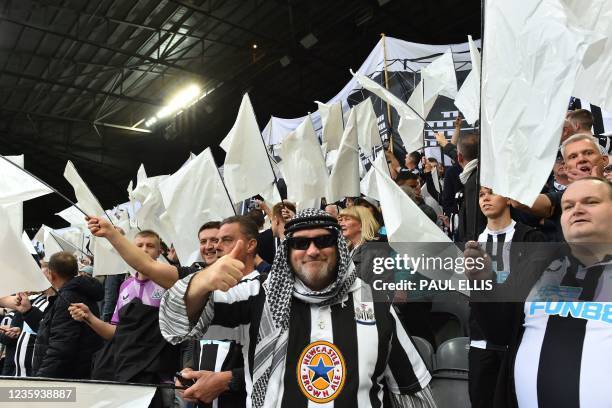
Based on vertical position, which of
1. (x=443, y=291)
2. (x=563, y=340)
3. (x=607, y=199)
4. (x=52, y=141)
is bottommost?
(x=563, y=340)

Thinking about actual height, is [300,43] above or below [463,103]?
above

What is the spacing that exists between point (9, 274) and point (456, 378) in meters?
2.40

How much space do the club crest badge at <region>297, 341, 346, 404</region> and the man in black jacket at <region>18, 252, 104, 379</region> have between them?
7.95 ft

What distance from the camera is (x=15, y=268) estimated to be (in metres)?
3.09

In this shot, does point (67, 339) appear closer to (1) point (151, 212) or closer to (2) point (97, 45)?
(1) point (151, 212)

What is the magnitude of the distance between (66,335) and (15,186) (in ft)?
3.40

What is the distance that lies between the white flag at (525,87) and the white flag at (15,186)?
8.88ft

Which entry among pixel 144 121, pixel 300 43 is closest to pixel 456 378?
pixel 300 43

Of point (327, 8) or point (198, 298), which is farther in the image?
point (327, 8)

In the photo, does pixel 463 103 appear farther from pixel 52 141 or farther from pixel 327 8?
pixel 52 141

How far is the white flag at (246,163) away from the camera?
510cm

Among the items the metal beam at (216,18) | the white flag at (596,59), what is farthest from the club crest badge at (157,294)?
the metal beam at (216,18)

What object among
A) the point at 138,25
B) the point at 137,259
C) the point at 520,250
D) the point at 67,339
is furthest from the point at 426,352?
the point at 138,25

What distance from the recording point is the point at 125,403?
2.20 m
